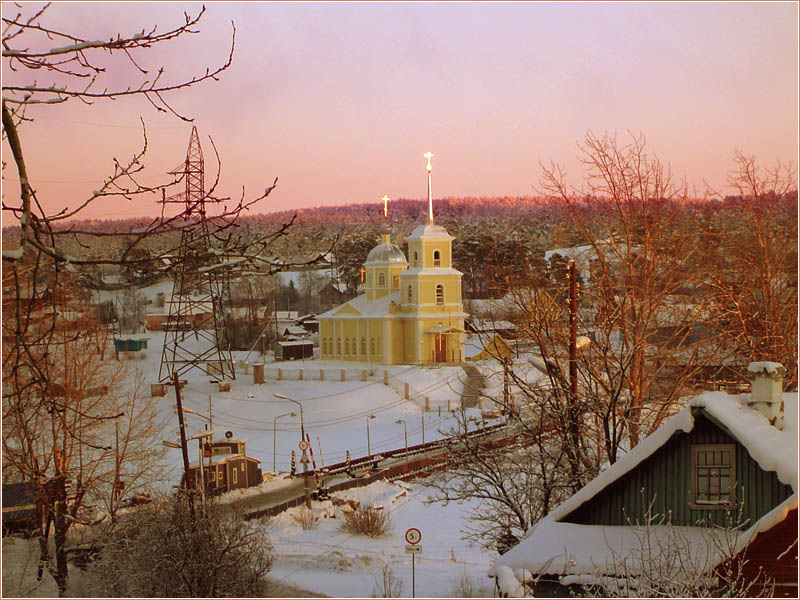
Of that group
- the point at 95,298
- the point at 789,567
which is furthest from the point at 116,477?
the point at 95,298

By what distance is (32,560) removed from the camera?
10.5 m

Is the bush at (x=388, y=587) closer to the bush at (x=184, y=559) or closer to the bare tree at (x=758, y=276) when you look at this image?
the bush at (x=184, y=559)

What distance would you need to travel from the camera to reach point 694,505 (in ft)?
19.1

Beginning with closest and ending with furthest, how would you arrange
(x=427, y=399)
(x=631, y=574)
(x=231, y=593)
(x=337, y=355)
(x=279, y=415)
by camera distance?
(x=631, y=574) → (x=231, y=593) → (x=279, y=415) → (x=427, y=399) → (x=337, y=355)

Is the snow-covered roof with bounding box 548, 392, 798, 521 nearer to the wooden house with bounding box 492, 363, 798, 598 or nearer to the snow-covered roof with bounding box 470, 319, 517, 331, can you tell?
the wooden house with bounding box 492, 363, 798, 598

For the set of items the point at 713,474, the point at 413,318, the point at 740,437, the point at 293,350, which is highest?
the point at 740,437

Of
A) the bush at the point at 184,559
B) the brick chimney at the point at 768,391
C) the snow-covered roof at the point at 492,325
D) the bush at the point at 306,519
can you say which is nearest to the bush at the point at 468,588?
the bush at the point at 184,559

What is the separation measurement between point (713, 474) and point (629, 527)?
0.67 metres

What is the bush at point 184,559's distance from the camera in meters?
8.75

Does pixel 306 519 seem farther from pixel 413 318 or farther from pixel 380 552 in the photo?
pixel 413 318

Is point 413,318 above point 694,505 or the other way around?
above

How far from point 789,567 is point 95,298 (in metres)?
30.9

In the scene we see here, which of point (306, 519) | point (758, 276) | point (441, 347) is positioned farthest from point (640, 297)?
point (441, 347)

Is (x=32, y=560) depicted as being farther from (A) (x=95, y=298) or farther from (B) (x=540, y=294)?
(A) (x=95, y=298)
